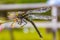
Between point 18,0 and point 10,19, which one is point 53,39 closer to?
point 10,19

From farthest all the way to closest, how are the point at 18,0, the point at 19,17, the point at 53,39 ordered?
the point at 18,0 → the point at 53,39 → the point at 19,17

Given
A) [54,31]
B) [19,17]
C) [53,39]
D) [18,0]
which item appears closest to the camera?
[19,17]

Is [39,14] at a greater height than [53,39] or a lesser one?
greater

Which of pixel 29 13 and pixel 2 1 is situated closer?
pixel 29 13

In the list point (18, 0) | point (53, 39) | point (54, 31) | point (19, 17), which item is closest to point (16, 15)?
point (19, 17)

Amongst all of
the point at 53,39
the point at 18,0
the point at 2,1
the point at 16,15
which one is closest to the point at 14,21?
the point at 16,15

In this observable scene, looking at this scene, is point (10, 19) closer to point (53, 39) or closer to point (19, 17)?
point (19, 17)

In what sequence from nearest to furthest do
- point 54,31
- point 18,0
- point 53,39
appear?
point 53,39 < point 54,31 < point 18,0

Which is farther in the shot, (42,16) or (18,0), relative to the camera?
(18,0)

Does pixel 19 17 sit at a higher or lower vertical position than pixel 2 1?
higher

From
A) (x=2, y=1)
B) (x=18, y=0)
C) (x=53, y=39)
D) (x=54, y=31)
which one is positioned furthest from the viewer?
(x=2, y=1)
